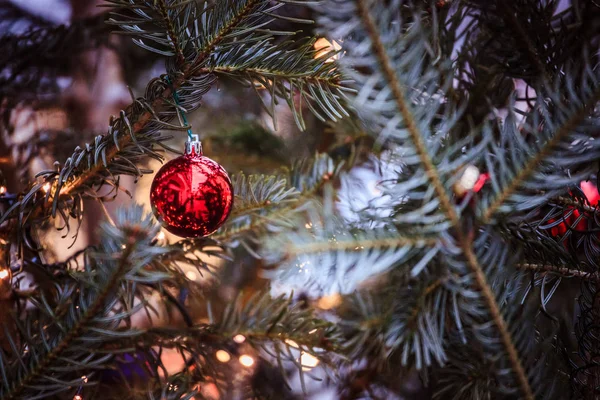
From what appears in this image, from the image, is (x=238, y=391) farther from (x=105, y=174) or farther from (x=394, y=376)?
(x=105, y=174)

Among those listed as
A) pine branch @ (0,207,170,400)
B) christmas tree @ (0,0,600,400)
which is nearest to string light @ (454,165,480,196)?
christmas tree @ (0,0,600,400)

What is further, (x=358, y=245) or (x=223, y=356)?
(x=223, y=356)

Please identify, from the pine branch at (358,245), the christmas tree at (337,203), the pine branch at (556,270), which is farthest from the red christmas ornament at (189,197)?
the pine branch at (556,270)

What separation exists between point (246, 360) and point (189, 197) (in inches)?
10.1

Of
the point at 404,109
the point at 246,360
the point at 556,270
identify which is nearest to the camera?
the point at 404,109

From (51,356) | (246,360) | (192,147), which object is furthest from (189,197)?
(246,360)

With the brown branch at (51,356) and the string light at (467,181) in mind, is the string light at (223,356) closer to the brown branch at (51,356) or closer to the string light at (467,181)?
the brown branch at (51,356)

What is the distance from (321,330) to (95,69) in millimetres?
455

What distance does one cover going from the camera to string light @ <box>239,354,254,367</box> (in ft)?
1.65

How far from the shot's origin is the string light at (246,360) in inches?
19.8

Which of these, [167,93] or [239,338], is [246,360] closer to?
[239,338]

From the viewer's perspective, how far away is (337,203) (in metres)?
0.51

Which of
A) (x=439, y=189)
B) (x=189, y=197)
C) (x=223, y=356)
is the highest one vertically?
(x=439, y=189)

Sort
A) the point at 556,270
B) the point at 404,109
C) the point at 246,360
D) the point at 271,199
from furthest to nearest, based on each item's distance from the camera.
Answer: the point at 246,360 < the point at 271,199 < the point at 556,270 < the point at 404,109
